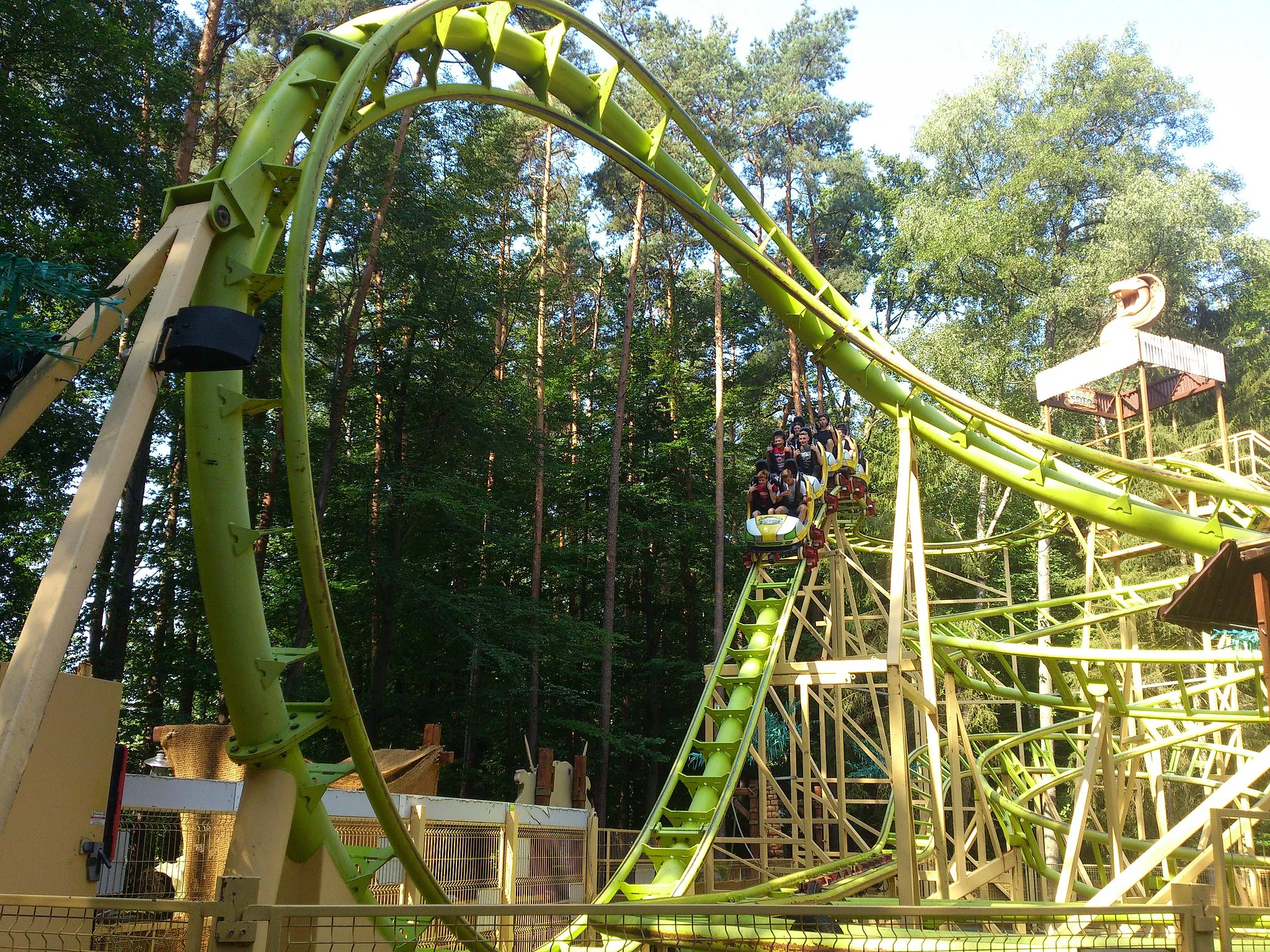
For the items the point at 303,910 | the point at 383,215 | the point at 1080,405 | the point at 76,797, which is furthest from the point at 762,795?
the point at 383,215

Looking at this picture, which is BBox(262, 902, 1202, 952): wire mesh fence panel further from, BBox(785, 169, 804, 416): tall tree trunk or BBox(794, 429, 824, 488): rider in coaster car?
BBox(785, 169, 804, 416): tall tree trunk

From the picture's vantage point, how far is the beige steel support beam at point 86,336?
3.69 meters

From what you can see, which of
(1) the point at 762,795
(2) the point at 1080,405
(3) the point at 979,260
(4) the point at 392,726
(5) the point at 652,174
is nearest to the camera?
(5) the point at 652,174

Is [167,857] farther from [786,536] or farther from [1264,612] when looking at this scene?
[1264,612]

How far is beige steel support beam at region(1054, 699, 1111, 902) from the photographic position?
7.70 m

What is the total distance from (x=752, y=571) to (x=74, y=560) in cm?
988

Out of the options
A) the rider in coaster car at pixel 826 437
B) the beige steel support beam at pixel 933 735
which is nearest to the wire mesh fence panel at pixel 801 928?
the beige steel support beam at pixel 933 735

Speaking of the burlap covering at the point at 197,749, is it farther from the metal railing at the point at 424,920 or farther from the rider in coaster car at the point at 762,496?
the rider in coaster car at the point at 762,496

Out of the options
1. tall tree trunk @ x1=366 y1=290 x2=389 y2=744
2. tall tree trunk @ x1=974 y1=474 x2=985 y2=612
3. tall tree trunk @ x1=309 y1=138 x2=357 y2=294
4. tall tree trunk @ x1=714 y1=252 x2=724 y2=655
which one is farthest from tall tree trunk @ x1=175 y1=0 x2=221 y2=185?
tall tree trunk @ x1=974 y1=474 x2=985 y2=612

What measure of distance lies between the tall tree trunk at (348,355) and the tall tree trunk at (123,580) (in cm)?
292

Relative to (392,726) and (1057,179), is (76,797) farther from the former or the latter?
(1057,179)

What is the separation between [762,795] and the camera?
448 inches

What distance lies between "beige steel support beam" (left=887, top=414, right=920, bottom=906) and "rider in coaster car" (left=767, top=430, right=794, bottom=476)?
2989mm

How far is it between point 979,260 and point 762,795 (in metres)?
18.7
